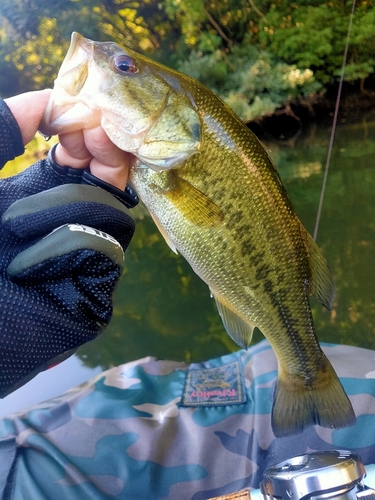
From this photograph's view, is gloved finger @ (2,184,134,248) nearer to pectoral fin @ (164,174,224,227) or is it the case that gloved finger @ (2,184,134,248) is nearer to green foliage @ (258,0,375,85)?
pectoral fin @ (164,174,224,227)

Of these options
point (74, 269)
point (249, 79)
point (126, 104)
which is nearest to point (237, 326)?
point (74, 269)

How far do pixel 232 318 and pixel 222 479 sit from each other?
547mm

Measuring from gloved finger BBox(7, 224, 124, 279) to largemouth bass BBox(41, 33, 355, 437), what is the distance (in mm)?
274

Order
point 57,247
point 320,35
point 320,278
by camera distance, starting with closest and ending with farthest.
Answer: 1. point 57,247
2. point 320,278
3. point 320,35

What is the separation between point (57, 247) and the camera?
3.58 ft

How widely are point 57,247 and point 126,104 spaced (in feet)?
1.60

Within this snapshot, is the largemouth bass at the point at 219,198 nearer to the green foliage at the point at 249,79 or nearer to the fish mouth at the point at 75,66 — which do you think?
the fish mouth at the point at 75,66

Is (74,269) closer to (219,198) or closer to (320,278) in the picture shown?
(219,198)

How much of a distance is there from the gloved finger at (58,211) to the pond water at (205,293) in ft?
6.65

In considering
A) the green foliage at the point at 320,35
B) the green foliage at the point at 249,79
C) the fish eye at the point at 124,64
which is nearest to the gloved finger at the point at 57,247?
the fish eye at the point at 124,64

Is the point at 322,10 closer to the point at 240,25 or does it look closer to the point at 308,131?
the point at 240,25

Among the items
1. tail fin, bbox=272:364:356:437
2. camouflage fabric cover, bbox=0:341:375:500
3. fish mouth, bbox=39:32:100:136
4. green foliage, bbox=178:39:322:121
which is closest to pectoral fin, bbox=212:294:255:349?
tail fin, bbox=272:364:356:437

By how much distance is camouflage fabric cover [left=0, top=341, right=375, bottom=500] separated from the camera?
1.40 m

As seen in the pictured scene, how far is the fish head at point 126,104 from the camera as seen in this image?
1.12 metres
